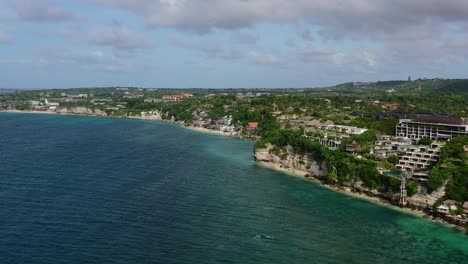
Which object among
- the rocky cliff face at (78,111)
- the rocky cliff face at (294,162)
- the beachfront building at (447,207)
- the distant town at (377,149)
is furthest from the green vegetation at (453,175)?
the rocky cliff face at (78,111)

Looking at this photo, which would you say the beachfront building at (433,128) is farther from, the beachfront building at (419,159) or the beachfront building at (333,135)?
the beachfront building at (419,159)

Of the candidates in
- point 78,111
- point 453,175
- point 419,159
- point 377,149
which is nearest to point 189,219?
point 453,175

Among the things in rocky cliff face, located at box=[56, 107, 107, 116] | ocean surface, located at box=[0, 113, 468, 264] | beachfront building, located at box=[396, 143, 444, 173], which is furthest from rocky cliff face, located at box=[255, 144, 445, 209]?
rocky cliff face, located at box=[56, 107, 107, 116]

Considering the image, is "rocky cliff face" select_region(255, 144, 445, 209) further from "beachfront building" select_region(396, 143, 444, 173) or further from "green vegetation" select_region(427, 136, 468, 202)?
"beachfront building" select_region(396, 143, 444, 173)

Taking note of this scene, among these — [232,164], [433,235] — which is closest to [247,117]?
[232,164]

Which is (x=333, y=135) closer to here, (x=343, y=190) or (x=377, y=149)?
(x=377, y=149)

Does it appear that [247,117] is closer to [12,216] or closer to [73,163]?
[73,163]
